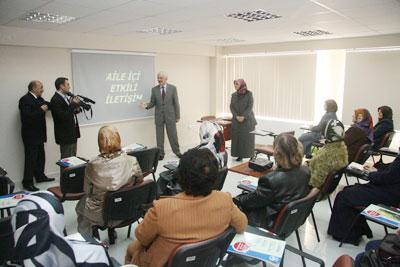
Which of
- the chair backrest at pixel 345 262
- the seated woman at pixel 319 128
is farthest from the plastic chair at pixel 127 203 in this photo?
the seated woman at pixel 319 128

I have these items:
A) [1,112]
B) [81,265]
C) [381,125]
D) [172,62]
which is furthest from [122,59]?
[81,265]

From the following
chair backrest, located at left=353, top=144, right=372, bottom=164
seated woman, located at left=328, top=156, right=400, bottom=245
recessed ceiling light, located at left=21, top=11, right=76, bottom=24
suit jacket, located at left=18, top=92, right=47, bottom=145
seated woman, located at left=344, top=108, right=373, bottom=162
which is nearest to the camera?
seated woman, located at left=328, top=156, right=400, bottom=245

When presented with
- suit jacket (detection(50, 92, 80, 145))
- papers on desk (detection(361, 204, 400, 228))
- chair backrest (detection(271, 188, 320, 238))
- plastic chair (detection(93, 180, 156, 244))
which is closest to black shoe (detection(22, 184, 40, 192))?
suit jacket (detection(50, 92, 80, 145))

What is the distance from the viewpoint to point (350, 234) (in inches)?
115

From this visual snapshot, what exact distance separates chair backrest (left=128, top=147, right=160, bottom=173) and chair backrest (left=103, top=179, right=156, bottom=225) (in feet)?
3.44

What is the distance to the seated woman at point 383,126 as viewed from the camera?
471 centimetres

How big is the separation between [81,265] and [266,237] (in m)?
0.93

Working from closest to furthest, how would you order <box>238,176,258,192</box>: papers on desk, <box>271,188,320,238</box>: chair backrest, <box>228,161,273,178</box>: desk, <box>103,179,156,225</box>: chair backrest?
1. <box>271,188,320,238</box>: chair backrest
2. <box>103,179,156,225</box>: chair backrest
3. <box>238,176,258,192</box>: papers on desk
4. <box>228,161,273,178</box>: desk

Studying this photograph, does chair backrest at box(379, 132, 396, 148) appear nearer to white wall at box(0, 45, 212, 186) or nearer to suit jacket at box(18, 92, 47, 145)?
white wall at box(0, 45, 212, 186)

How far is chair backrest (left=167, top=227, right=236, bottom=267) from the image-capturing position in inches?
54.7

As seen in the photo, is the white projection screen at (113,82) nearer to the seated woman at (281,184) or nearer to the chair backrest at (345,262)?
the seated woman at (281,184)

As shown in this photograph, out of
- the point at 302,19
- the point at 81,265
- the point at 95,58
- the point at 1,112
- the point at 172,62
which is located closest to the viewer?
the point at 81,265

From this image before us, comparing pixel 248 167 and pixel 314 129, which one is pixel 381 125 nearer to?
pixel 314 129

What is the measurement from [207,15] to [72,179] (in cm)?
225
